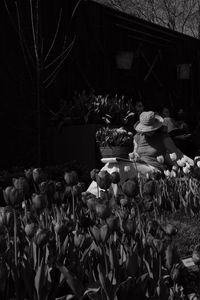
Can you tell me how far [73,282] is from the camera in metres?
2.13

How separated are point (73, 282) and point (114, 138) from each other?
515 cm

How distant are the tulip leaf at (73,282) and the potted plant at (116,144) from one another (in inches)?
196

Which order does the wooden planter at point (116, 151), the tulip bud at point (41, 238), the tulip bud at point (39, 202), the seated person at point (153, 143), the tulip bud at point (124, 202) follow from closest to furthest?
the tulip bud at point (41, 238) → the tulip bud at point (39, 202) → the tulip bud at point (124, 202) → the seated person at point (153, 143) → the wooden planter at point (116, 151)

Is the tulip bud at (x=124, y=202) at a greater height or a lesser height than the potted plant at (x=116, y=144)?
greater

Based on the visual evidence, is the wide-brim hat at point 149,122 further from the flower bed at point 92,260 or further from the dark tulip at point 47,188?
the flower bed at point 92,260

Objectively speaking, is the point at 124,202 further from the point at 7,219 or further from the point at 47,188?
the point at 7,219

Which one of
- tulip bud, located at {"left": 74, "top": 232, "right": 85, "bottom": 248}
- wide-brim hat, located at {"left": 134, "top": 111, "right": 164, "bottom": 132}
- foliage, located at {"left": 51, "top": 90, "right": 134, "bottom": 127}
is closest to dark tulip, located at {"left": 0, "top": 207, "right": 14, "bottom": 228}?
tulip bud, located at {"left": 74, "top": 232, "right": 85, "bottom": 248}

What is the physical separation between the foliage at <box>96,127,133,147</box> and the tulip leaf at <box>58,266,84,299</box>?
508 centimetres

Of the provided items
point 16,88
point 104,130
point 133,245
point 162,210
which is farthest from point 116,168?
point 16,88

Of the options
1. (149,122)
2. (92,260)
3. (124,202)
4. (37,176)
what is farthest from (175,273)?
(149,122)

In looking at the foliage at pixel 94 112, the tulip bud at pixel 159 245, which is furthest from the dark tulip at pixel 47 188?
the foliage at pixel 94 112

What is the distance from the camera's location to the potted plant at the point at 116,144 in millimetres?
7160

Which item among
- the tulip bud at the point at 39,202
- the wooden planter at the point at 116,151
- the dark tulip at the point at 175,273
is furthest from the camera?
the wooden planter at the point at 116,151

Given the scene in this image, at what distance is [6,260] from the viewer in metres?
2.17
